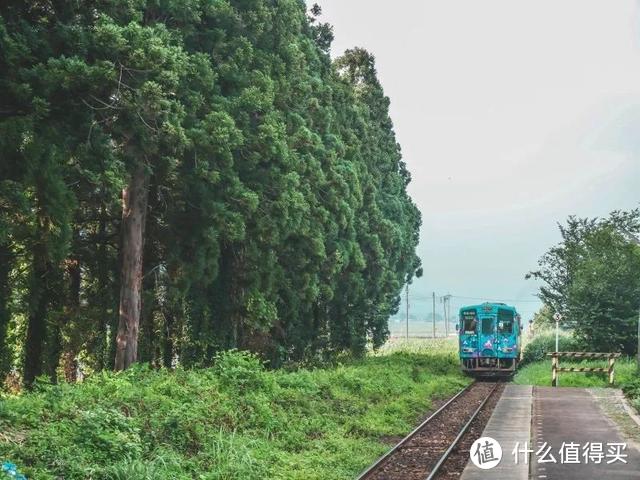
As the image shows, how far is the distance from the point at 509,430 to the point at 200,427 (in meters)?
6.64

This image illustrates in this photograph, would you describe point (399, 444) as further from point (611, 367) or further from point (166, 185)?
point (611, 367)

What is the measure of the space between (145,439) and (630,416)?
36.6 feet

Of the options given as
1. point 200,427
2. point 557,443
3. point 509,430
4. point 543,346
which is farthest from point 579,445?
point 543,346

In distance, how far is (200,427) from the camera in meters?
11.8

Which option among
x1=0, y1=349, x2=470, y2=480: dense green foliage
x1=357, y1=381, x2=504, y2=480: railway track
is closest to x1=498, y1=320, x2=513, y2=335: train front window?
x1=357, y1=381, x2=504, y2=480: railway track

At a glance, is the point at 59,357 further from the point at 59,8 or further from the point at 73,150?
the point at 59,8

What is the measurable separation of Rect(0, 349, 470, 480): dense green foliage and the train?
13.4 m

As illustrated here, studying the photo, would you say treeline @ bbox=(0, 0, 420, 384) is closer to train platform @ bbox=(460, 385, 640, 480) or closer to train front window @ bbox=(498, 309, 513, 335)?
train front window @ bbox=(498, 309, 513, 335)

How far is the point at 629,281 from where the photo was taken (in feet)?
104

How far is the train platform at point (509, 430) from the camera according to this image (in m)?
11.2

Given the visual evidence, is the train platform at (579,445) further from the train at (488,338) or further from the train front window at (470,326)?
the train front window at (470,326)

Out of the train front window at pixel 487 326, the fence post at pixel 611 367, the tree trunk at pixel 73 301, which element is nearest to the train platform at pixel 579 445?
the fence post at pixel 611 367

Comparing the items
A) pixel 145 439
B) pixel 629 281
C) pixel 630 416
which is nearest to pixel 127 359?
pixel 145 439

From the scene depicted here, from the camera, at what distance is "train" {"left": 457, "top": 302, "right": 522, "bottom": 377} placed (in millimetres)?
32062
